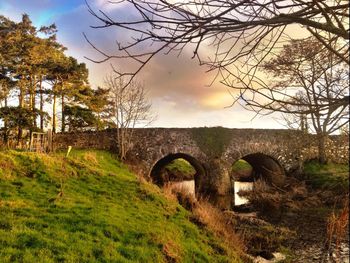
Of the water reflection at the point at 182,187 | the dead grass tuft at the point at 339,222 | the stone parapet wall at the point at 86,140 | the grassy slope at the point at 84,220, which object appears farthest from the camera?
the stone parapet wall at the point at 86,140

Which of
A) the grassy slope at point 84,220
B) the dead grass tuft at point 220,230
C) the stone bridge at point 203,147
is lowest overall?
the dead grass tuft at point 220,230

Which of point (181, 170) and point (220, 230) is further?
point (181, 170)

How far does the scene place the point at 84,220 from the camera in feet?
35.5

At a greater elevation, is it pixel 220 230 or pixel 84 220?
pixel 84 220

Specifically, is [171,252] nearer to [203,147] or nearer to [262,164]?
[203,147]

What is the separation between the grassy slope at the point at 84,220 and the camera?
8859mm

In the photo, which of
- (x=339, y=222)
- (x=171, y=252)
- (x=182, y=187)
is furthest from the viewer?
(x=182, y=187)

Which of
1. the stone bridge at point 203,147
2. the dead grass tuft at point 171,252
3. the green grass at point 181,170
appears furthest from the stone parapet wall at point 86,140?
the dead grass tuft at point 171,252

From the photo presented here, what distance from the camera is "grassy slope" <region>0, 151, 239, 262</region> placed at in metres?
8.86

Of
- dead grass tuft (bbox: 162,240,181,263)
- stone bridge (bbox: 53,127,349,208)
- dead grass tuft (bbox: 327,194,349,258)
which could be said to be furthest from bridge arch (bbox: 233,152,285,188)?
dead grass tuft (bbox: 162,240,181,263)

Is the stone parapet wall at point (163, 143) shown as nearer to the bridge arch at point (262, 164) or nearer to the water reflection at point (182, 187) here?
the bridge arch at point (262, 164)

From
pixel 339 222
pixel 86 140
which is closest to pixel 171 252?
pixel 339 222

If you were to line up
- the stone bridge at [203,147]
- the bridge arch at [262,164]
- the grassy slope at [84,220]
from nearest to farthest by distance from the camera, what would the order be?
the grassy slope at [84,220]
the stone bridge at [203,147]
the bridge arch at [262,164]

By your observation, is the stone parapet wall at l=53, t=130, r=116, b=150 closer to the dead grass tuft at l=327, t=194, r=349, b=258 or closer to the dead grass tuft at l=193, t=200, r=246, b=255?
the dead grass tuft at l=193, t=200, r=246, b=255
